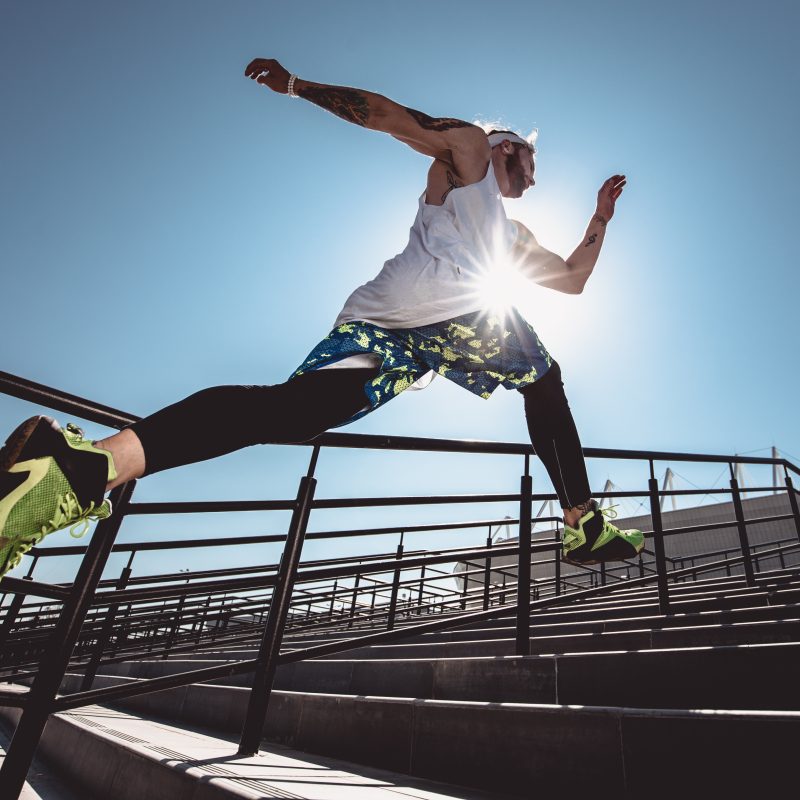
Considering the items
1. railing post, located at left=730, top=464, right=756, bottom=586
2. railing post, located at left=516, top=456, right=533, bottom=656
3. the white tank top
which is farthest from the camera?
railing post, located at left=730, top=464, right=756, bottom=586

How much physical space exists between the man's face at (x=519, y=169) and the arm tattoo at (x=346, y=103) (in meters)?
0.68

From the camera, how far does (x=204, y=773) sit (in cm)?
110

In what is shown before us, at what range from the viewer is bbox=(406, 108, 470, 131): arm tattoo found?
1.47 meters

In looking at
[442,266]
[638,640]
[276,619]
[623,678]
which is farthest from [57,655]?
[638,640]

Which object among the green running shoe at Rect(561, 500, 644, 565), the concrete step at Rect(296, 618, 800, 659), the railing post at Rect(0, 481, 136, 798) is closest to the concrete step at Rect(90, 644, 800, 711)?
the green running shoe at Rect(561, 500, 644, 565)

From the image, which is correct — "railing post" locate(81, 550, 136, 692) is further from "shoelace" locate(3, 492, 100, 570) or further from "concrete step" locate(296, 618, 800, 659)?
"shoelace" locate(3, 492, 100, 570)

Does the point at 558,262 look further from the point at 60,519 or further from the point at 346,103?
the point at 60,519

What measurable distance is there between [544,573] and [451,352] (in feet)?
A: 65.9

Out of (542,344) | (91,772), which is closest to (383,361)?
(542,344)

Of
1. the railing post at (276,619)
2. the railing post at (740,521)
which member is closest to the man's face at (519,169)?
the railing post at (276,619)

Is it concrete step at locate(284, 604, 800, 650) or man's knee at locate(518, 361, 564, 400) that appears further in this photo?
concrete step at locate(284, 604, 800, 650)

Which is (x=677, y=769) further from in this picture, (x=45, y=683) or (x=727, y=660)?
(x=45, y=683)

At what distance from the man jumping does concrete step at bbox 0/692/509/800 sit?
0.63 metres

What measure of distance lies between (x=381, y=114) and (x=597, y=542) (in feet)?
5.24
